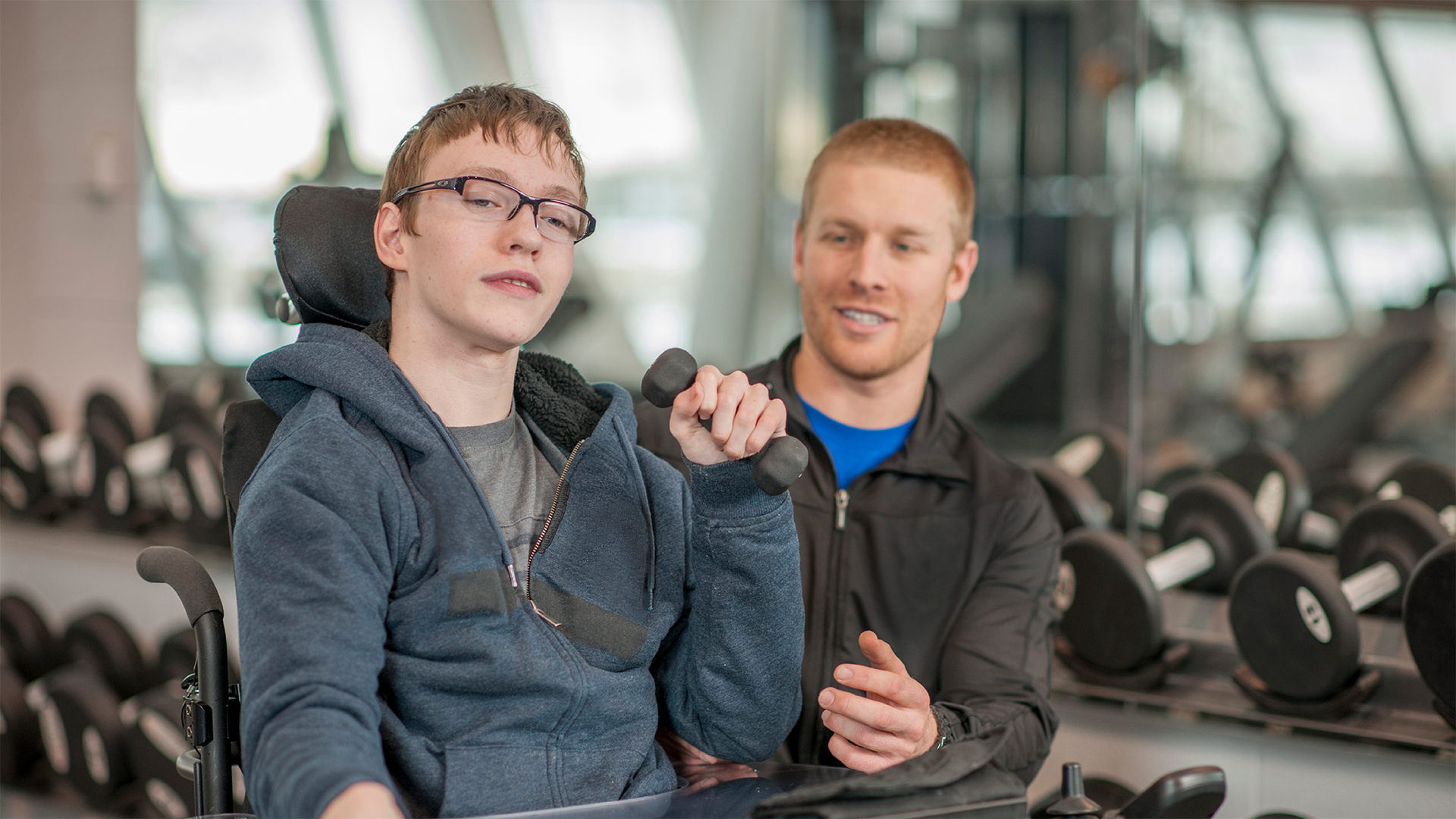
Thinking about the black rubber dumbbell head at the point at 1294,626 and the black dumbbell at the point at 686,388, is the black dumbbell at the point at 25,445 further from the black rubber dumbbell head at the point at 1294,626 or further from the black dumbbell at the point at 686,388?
the black rubber dumbbell head at the point at 1294,626

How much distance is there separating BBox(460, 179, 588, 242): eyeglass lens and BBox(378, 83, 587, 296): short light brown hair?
6 cm

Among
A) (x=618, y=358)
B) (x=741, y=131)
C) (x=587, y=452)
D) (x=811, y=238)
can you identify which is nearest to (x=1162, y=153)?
(x=741, y=131)

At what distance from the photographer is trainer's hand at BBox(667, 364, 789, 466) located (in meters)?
1.24

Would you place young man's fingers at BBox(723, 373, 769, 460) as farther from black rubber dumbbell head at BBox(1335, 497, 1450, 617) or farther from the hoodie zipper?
black rubber dumbbell head at BBox(1335, 497, 1450, 617)

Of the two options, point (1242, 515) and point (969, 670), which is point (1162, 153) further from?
point (969, 670)

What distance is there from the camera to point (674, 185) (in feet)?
20.4

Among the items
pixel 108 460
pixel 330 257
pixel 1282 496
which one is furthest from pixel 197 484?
pixel 1282 496

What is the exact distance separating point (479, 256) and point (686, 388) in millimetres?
288

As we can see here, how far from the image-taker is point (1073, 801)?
1.34 meters

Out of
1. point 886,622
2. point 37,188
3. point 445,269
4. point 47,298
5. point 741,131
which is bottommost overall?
point 886,622

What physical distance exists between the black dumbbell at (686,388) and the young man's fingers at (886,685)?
26cm

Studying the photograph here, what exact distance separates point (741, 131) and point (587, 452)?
514 cm

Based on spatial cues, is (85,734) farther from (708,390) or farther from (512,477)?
(708,390)

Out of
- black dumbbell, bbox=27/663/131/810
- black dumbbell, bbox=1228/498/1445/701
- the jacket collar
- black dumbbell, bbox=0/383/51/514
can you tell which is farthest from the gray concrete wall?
black dumbbell, bbox=1228/498/1445/701
